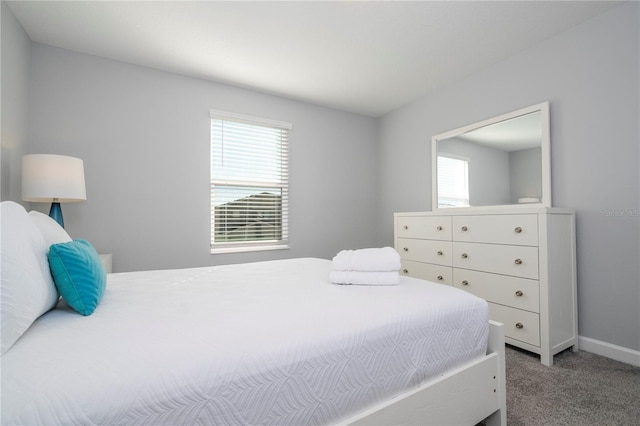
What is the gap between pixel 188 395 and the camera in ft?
2.37

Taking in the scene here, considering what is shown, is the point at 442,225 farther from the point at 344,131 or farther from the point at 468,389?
the point at 344,131

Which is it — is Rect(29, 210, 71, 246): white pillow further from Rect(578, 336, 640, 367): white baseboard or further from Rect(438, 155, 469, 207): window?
Rect(578, 336, 640, 367): white baseboard

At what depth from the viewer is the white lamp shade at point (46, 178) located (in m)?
1.96

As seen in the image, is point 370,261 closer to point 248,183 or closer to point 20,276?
point 20,276

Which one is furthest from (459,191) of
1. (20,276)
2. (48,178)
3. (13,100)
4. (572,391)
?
(13,100)

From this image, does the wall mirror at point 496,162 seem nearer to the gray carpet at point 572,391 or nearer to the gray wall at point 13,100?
the gray carpet at point 572,391

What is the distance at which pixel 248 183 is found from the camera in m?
3.28

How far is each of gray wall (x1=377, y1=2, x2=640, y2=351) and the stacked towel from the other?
174 centimetres

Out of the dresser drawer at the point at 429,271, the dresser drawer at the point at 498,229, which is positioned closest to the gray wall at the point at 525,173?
the dresser drawer at the point at 498,229

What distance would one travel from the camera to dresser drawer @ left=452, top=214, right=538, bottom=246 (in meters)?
2.05

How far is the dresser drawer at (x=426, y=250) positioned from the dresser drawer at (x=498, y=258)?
0.30ft

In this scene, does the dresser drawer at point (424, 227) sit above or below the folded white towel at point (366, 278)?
above

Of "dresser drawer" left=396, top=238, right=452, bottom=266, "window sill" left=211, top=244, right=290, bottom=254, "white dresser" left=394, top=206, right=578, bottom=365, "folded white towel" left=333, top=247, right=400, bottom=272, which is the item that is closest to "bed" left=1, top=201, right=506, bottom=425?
"folded white towel" left=333, top=247, right=400, bottom=272

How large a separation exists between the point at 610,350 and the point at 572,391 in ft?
2.44
